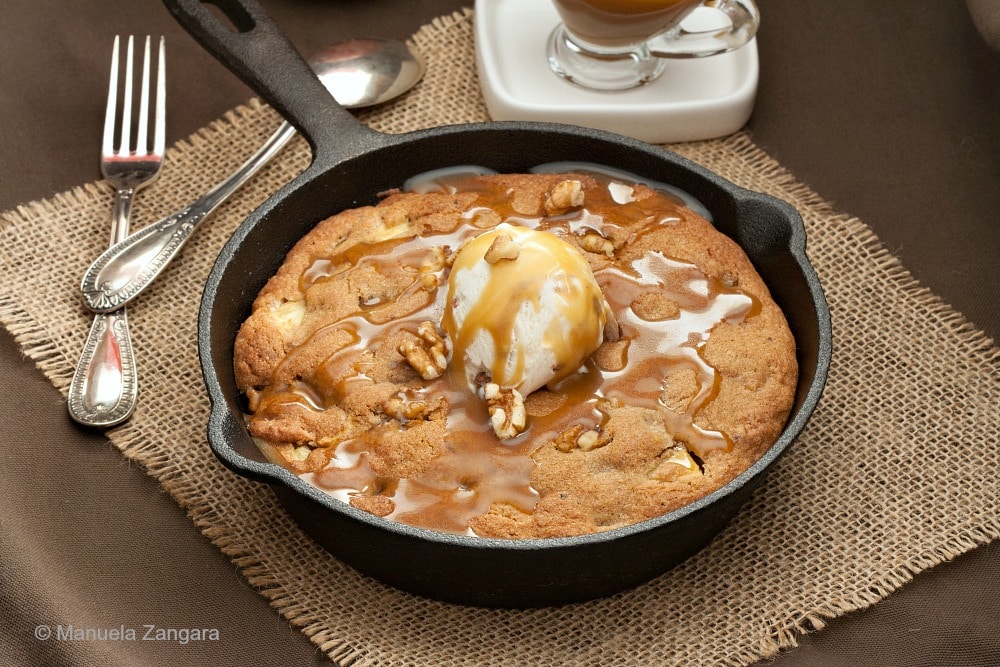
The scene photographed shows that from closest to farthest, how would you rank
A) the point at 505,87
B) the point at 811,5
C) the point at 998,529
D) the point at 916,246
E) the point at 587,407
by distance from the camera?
the point at 587,407, the point at 998,529, the point at 916,246, the point at 505,87, the point at 811,5

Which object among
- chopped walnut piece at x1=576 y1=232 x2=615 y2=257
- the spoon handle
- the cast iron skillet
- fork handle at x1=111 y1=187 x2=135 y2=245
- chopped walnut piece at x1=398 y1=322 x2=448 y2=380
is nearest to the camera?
the cast iron skillet

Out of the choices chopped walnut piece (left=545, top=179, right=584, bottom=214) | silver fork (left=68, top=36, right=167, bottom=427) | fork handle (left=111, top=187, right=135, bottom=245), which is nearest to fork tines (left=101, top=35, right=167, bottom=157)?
silver fork (left=68, top=36, right=167, bottom=427)

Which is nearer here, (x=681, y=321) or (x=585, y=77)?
(x=681, y=321)

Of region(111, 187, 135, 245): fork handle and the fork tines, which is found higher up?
the fork tines

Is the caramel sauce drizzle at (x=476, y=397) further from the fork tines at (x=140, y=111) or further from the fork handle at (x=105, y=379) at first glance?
the fork tines at (x=140, y=111)

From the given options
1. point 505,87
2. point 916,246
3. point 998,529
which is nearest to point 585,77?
point 505,87

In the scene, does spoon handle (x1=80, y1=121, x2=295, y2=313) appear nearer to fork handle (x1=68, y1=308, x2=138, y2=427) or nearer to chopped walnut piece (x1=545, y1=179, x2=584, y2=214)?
fork handle (x1=68, y1=308, x2=138, y2=427)

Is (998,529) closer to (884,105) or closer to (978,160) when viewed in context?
(978,160)
